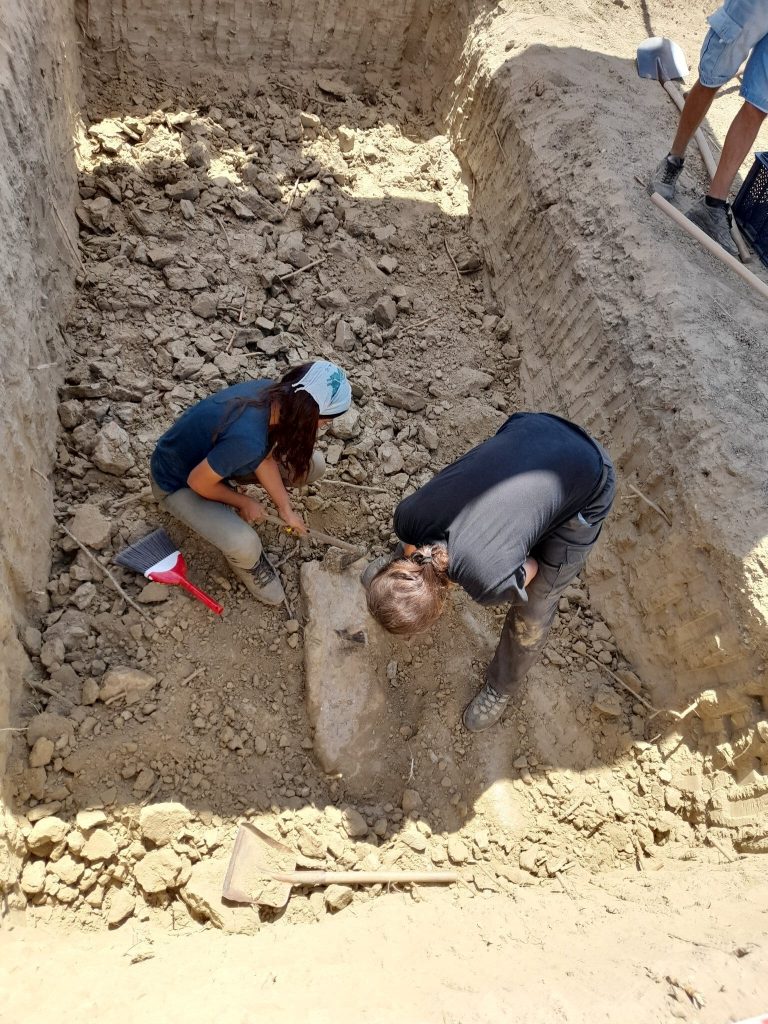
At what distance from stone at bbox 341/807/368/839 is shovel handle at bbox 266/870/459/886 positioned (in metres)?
0.17

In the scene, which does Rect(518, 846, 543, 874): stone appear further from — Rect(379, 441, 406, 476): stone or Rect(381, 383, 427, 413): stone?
Rect(381, 383, 427, 413): stone

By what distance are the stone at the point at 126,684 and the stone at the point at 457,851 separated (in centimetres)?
136

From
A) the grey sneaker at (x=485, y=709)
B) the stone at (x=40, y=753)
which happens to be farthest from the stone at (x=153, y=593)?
the grey sneaker at (x=485, y=709)

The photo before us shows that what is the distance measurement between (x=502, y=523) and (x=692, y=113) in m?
3.09

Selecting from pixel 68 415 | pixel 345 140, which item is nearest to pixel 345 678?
pixel 68 415

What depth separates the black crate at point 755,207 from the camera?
3951mm

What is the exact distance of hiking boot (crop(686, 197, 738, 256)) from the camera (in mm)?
3887

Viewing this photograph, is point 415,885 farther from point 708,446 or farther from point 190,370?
point 190,370

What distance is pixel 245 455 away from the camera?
2564 mm

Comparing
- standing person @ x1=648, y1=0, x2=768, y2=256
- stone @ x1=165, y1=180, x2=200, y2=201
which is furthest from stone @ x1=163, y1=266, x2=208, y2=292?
standing person @ x1=648, y1=0, x2=768, y2=256

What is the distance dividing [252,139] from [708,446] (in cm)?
370

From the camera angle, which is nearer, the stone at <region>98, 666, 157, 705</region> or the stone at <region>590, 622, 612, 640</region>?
the stone at <region>98, 666, 157, 705</region>

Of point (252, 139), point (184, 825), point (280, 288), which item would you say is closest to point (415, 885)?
point (184, 825)

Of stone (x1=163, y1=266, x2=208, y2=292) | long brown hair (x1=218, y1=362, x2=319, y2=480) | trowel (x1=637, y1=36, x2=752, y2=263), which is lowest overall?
stone (x1=163, y1=266, x2=208, y2=292)
